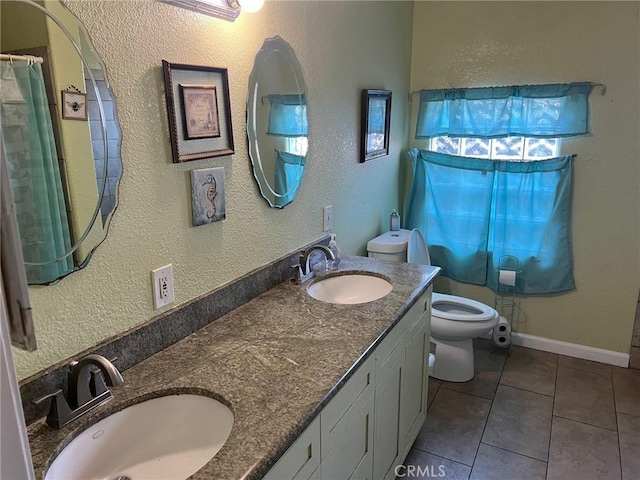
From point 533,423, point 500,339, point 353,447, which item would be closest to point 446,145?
point 500,339

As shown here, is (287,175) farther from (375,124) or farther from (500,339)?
(500,339)

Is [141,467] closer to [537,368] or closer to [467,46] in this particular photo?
[537,368]

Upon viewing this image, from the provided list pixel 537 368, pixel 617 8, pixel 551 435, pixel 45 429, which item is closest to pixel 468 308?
pixel 537 368

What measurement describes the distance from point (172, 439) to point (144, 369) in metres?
0.22

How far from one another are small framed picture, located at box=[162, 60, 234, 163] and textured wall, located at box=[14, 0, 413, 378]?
28 millimetres

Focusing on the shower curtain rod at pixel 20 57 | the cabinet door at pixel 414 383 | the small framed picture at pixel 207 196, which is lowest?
the cabinet door at pixel 414 383

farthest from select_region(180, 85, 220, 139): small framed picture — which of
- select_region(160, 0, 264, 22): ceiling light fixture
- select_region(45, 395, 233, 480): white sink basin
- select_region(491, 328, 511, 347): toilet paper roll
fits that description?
select_region(491, 328, 511, 347): toilet paper roll

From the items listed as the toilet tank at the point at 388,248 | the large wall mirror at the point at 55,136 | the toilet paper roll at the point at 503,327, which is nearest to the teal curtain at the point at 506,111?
the toilet tank at the point at 388,248

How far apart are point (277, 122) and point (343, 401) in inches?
43.0

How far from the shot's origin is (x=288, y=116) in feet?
6.39

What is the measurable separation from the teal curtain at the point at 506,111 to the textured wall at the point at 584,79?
0.22 feet

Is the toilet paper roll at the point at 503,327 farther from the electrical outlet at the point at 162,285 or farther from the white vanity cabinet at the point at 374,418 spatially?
the electrical outlet at the point at 162,285

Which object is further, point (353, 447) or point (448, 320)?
point (448, 320)

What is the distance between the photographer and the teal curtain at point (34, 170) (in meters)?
1.03
